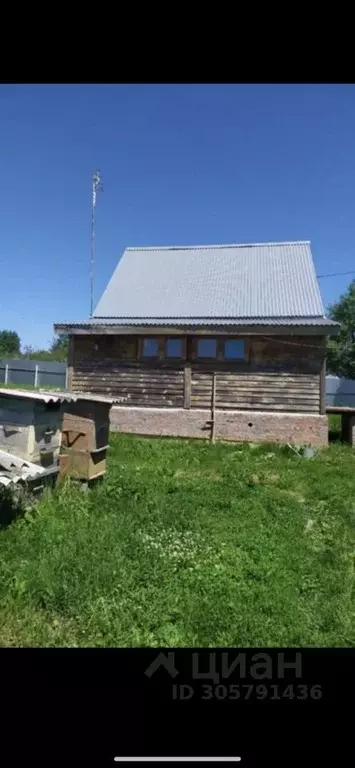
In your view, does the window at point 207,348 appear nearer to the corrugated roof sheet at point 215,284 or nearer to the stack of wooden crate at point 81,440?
the corrugated roof sheet at point 215,284

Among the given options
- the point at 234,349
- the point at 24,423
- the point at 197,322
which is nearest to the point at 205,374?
the point at 234,349

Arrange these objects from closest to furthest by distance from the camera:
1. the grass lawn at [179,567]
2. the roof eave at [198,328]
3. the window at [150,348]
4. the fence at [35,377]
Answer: the grass lawn at [179,567]
the roof eave at [198,328]
the window at [150,348]
the fence at [35,377]

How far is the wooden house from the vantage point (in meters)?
9.96

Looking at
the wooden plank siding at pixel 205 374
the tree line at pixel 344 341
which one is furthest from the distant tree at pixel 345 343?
the wooden plank siding at pixel 205 374

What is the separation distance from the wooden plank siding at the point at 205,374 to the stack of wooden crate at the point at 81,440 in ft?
18.4

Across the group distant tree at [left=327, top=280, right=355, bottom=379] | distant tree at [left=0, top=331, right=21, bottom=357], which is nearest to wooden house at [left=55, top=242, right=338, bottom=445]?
distant tree at [left=327, top=280, right=355, bottom=379]

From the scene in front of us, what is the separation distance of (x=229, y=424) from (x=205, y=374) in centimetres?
138

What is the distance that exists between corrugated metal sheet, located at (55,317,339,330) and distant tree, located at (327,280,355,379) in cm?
1536

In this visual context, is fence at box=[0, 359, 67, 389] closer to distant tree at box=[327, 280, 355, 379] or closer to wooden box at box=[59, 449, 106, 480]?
distant tree at box=[327, 280, 355, 379]

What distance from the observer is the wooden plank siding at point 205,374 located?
10.0 meters

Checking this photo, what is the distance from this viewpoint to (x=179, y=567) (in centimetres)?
312
